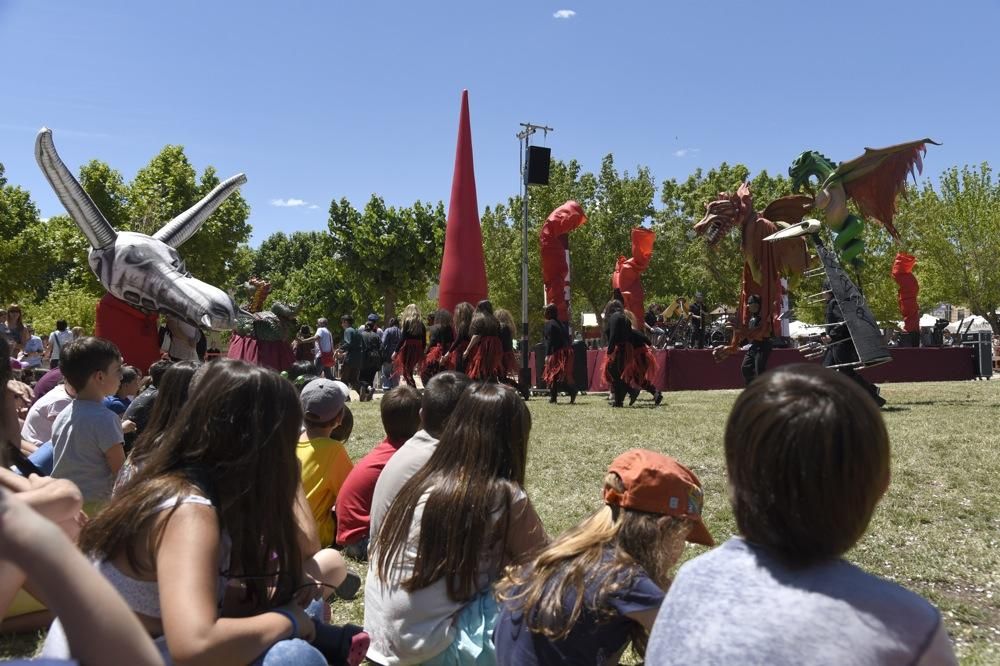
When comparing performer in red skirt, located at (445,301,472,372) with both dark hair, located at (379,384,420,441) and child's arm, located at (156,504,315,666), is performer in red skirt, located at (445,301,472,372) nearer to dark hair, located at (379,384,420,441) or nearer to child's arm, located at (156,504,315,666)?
dark hair, located at (379,384,420,441)

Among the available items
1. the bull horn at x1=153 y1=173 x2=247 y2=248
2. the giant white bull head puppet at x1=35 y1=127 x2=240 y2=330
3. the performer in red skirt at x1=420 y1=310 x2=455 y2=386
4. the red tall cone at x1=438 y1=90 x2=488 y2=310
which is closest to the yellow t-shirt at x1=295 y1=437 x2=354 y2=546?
the giant white bull head puppet at x1=35 y1=127 x2=240 y2=330

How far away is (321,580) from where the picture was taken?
269cm

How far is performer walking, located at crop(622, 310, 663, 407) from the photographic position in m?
12.5

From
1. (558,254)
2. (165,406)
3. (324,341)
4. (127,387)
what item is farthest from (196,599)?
(558,254)

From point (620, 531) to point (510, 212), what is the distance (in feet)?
137

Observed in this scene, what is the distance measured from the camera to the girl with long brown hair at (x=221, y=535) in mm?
1901

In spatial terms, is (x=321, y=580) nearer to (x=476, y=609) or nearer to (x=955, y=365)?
(x=476, y=609)

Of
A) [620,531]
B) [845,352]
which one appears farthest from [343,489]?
[845,352]

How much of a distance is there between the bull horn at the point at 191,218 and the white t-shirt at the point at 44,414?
357 cm

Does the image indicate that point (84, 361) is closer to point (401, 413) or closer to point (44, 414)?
point (44, 414)

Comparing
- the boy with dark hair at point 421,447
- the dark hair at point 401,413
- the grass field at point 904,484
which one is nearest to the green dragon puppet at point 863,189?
the grass field at point 904,484

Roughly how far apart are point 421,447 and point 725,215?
10.8 m

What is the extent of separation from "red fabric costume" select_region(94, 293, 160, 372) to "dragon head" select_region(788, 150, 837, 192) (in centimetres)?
915

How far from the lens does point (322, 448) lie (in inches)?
185
